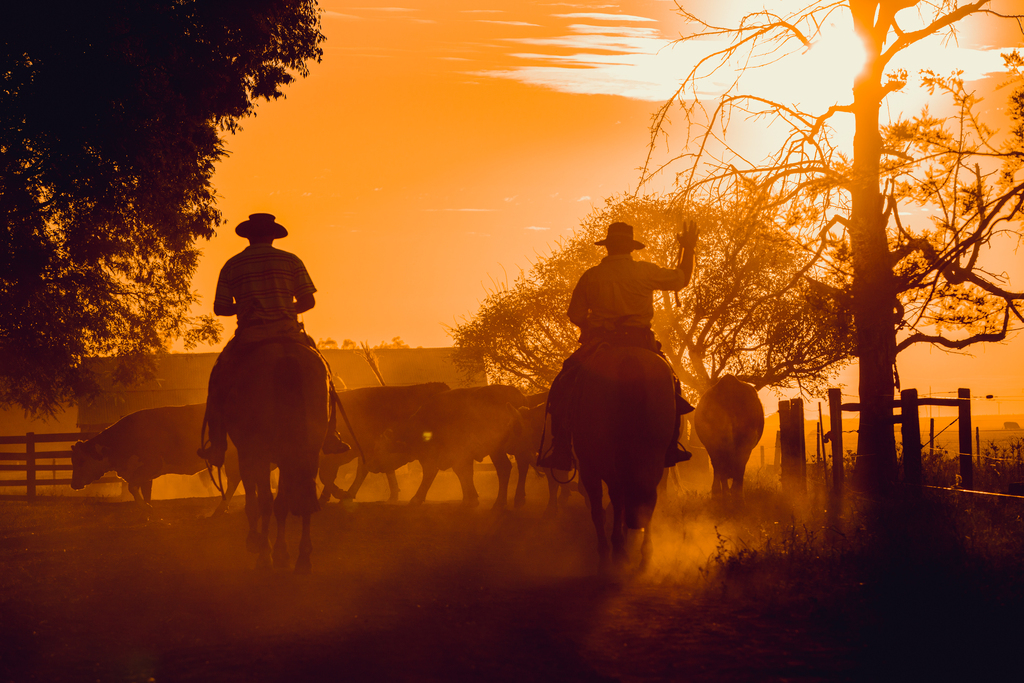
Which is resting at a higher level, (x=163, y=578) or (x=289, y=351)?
(x=289, y=351)

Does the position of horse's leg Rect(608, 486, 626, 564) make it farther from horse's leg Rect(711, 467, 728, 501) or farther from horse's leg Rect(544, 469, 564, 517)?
horse's leg Rect(711, 467, 728, 501)

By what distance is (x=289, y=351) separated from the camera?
782cm

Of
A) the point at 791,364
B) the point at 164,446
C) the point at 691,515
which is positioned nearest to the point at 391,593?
the point at 691,515

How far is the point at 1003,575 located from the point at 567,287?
69.5ft

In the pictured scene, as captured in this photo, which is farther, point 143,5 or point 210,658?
point 143,5

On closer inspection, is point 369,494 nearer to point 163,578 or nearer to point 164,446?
point 164,446

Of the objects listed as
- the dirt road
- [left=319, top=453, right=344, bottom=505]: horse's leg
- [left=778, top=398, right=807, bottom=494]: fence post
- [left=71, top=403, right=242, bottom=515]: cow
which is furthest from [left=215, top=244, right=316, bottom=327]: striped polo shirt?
[left=71, top=403, right=242, bottom=515]: cow

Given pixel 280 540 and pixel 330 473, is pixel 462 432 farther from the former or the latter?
pixel 280 540

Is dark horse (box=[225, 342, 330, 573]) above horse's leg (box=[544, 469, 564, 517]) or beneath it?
above

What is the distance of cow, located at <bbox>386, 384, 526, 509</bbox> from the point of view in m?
14.5

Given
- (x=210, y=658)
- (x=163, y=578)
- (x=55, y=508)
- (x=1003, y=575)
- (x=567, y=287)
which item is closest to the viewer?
(x=210, y=658)

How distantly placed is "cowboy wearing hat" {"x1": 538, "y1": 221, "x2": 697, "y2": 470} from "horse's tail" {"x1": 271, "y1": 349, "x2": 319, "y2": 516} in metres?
2.27

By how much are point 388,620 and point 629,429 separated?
9.26ft

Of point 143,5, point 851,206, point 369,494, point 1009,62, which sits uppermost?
point 143,5
